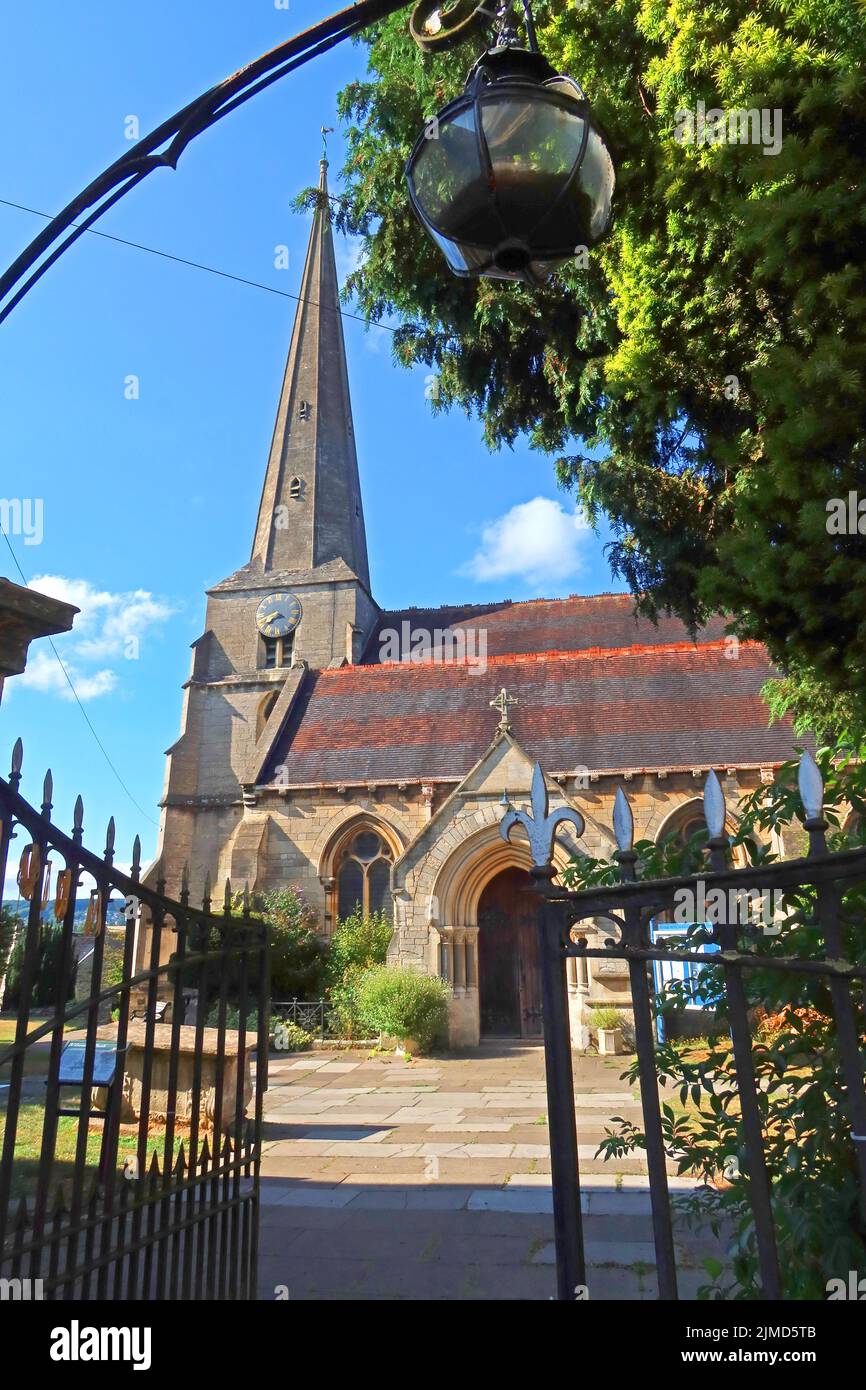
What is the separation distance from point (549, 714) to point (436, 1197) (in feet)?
47.0

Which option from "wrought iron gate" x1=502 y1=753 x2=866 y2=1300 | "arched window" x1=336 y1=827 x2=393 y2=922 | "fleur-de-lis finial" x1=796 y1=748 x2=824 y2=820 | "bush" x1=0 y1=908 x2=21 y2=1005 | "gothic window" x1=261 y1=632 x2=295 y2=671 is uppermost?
"gothic window" x1=261 y1=632 x2=295 y2=671

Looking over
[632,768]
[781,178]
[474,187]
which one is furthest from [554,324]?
[632,768]

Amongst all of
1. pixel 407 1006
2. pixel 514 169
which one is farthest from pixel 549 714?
pixel 514 169

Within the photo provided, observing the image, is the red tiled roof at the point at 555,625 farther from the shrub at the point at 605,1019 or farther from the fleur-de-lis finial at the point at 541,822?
the fleur-de-lis finial at the point at 541,822

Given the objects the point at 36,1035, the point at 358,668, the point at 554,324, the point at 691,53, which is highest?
the point at 358,668

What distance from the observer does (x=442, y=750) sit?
19266 mm

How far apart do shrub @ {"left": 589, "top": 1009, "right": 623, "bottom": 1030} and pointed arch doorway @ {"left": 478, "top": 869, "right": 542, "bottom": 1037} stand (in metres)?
3.01

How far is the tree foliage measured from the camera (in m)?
4.29

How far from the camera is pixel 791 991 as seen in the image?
98.7 inches

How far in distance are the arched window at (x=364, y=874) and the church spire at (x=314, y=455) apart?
13.3m

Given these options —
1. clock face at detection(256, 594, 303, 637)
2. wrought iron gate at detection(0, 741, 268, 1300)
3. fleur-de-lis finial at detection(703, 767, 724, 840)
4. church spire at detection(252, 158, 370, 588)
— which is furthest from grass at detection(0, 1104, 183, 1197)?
church spire at detection(252, 158, 370, 588)

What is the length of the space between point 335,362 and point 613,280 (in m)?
30.5

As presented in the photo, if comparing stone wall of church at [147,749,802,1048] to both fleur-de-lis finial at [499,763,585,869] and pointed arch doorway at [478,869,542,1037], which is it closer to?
pointed arch doorway at [478,869,542,1037]
